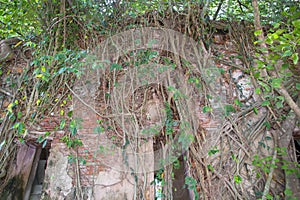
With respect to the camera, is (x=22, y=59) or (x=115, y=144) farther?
(x=22, y=59)

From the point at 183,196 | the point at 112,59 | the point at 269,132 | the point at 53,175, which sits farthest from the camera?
the point at 183,196

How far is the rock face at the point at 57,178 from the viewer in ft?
8.01

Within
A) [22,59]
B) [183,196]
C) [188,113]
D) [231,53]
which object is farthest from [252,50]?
[183,196]

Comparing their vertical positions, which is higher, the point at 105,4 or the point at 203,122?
the point at 105,4

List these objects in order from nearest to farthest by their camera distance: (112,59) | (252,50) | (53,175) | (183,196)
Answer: (53,175) → (112,59) → (252,50) → (183,196)

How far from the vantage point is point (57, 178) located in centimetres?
251

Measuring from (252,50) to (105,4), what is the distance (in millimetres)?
2269

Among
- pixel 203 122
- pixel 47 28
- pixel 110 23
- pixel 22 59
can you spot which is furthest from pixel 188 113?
pixel 22 59

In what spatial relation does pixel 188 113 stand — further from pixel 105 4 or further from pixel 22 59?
pixel 22 59

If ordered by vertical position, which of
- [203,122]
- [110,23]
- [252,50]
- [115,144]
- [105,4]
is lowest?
[115,144]

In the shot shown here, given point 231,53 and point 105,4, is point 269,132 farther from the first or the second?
point 105,4

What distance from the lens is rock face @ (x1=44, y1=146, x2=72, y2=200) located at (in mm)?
2441

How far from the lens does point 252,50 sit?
10.4 feet

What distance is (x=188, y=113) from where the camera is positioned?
264cm
